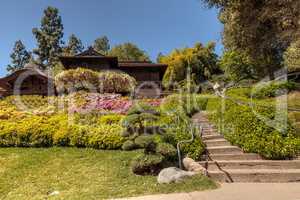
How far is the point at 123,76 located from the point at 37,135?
1166 cm

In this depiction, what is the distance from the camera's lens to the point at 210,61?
42.9 metres

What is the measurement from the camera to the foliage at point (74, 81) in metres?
20.0

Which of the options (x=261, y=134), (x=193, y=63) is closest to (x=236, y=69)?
(x=193, y=63)

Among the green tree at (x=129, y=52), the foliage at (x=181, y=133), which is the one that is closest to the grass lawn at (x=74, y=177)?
the foliage at (x=181, y=133)

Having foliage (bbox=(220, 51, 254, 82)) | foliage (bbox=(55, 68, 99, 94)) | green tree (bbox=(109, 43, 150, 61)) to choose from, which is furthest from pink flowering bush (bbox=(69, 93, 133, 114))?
green tree (bbox=(109, 43, 150, 61))

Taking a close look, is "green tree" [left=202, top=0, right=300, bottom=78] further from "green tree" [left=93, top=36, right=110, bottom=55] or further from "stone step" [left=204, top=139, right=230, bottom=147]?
"green tree" [left=93, top=36, right=110, bottom=55]

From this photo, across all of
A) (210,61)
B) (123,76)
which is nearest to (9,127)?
(123,76)

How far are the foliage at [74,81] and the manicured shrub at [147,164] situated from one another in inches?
518

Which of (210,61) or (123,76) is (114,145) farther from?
(210,61)

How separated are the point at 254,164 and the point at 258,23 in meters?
7.67

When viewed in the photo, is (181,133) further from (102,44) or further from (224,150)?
(102,44)

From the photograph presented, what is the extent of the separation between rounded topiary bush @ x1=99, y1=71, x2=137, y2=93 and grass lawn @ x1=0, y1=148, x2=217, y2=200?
1124 centimetres

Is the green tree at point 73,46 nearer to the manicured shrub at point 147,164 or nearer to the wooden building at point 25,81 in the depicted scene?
the wooden building at point 25,81

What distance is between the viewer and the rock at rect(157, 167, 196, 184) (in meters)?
7.04
